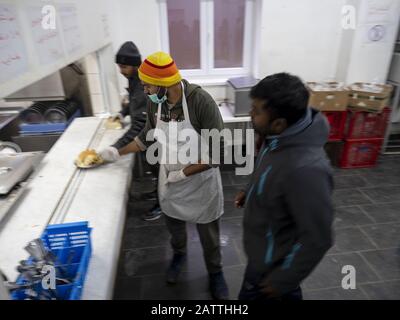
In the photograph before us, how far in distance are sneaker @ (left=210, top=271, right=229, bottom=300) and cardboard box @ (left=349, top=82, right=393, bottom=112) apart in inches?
94.0

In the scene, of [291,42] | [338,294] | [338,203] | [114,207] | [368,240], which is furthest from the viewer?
[291,42]

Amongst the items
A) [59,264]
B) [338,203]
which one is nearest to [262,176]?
[59,264]

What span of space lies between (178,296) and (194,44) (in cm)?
290

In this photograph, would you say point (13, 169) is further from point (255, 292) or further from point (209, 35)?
point (209, 35)

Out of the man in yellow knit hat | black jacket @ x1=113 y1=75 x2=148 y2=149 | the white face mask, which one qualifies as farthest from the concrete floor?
the white face mask

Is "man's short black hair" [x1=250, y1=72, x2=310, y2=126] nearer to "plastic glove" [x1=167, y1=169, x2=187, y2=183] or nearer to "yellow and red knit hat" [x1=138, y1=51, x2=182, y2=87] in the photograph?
"yellow and red knit hat" [x1=138, y1=51, x2=182, y2=87]

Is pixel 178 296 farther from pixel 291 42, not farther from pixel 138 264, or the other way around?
pixel 291 42

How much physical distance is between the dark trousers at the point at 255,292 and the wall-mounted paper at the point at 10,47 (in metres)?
1.14

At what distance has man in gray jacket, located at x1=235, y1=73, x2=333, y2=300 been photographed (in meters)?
0.87

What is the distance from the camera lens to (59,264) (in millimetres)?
1049

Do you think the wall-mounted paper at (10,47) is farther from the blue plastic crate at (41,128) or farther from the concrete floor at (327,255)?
the blue plastic crate at (41,128)

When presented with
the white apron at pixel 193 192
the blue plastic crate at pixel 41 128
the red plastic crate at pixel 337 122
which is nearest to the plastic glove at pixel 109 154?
the white apron at pixel 193 192

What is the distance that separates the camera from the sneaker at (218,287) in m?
1.78

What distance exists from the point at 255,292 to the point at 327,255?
1184 mm
